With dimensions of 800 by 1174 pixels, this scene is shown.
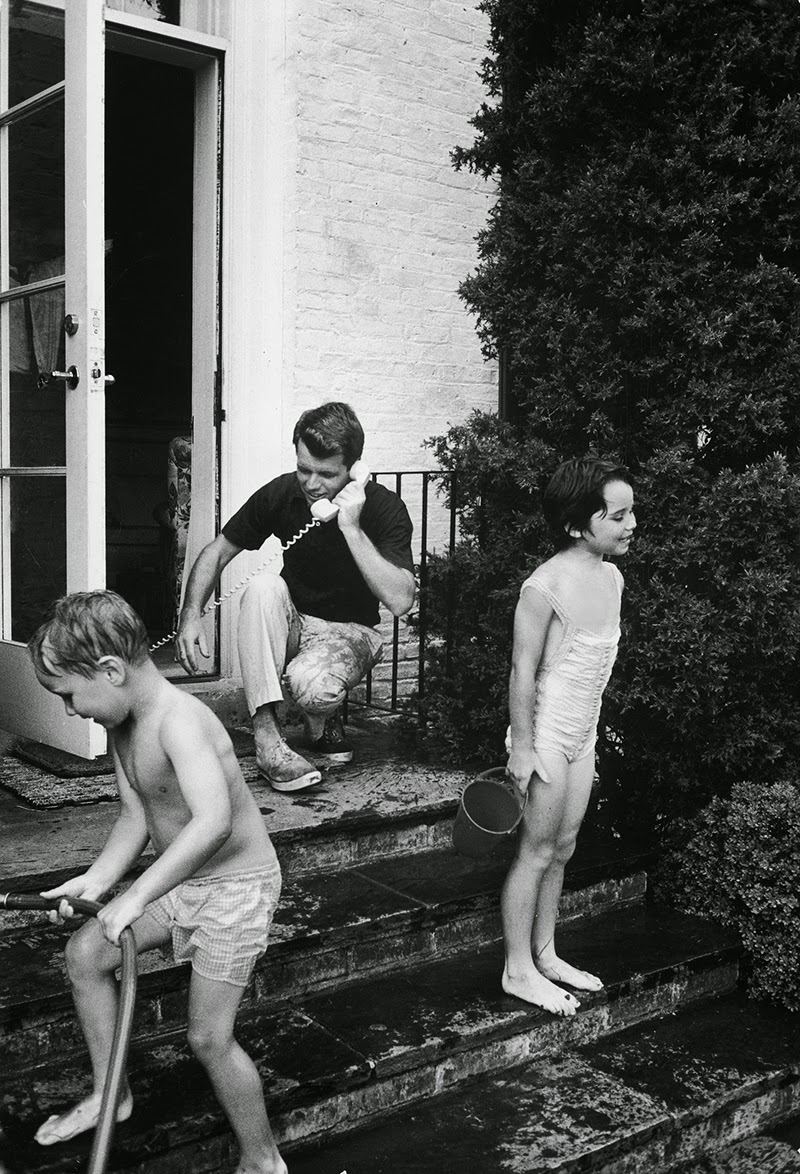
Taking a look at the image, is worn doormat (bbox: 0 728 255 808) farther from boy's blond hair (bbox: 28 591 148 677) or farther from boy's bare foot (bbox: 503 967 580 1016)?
boy's blond hair (bbox: 28 591 148 677)

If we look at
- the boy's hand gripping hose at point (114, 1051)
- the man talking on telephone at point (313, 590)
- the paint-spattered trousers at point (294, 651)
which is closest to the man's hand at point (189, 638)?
the man talking on telephone at point (313, 590)

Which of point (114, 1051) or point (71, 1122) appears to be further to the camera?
point (71, 1122)

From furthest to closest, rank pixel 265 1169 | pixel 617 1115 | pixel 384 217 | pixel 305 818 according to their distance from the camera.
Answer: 1. pixel 384 217
2. pixel 305 818
3. pixel 617 1115
4. pixel 265 1169

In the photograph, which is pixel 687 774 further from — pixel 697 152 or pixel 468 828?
pixel 697 152

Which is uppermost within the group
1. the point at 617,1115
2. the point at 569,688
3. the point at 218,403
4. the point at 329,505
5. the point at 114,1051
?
the point at 218,403

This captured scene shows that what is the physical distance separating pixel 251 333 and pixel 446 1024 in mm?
3020

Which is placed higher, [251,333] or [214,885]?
[251,333]

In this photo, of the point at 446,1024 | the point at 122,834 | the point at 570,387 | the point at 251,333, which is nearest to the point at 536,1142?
the point at 446,1024

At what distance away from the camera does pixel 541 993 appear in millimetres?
2922

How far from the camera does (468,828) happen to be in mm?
2840

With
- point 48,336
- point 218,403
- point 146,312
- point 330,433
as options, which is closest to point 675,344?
point 330,433

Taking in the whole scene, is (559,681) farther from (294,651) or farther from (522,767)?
(294,651)

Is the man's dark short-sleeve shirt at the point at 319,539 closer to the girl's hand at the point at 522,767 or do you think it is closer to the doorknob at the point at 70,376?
the doorknob at the point at 70,376

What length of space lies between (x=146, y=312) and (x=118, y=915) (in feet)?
21.1
